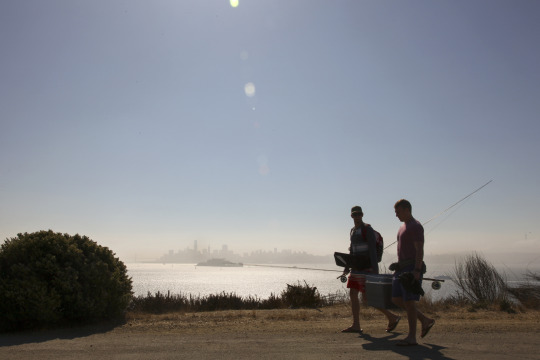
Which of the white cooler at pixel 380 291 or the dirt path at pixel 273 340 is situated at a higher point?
the white cooler at pixel 380 291

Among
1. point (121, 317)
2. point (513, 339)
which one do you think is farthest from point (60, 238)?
point (513, 339)

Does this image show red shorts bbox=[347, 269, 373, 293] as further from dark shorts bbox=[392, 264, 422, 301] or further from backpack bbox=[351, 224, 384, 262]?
dark shorts bbox=[392, 264, 422, 301]

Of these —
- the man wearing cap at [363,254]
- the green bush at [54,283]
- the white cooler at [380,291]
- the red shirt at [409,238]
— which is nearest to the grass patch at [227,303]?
the green bush at [54,283]

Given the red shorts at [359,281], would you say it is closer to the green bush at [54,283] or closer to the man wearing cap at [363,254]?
the man wearing cap at [363,254]

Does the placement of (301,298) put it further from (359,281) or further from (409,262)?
(409,262)

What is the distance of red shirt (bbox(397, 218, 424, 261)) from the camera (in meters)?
5.90

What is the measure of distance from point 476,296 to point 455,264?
7.15 ft

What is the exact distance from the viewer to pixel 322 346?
572 centimetres

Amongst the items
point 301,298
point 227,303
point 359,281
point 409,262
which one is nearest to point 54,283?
point 227,303

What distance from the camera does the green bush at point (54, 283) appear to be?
740 cm

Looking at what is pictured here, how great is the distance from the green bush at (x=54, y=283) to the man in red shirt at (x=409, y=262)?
5.46m

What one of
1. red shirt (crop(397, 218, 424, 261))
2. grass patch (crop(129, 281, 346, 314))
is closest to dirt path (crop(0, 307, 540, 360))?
red shirt (crop(397, 218, 424, 261))

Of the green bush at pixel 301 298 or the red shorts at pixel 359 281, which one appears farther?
the green bush at pixel 301 298

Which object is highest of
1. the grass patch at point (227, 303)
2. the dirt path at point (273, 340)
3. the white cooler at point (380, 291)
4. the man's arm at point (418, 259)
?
the man's arm at point (418, 259)
